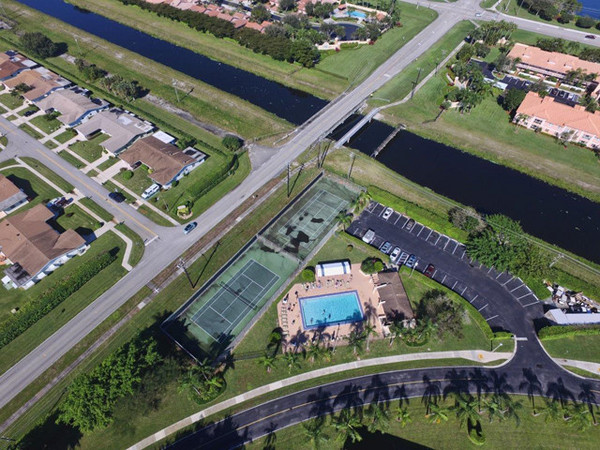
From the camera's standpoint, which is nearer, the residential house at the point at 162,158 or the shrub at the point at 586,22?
the residential house at the point at 162,158

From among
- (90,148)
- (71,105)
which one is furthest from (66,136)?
(71,105)

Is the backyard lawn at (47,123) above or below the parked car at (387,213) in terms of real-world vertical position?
above

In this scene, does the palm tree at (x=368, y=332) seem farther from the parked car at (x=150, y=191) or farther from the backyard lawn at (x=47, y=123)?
the backyard lawn at (x=47, y=123)

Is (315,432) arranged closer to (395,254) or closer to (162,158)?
(395,254)

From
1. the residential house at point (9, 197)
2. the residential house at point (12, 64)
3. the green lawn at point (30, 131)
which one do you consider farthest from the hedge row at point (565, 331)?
the residential house at point (12, 64)

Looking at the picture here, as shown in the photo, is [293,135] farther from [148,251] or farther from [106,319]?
[106,319]

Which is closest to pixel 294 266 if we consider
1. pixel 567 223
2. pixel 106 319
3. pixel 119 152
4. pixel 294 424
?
pixel 294 424

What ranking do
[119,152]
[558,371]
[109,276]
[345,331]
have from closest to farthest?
[558,371] → [345,331] → [109,276] → [119,152]
